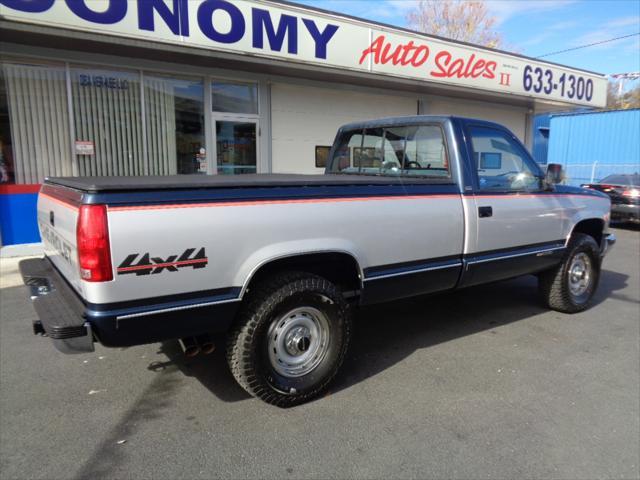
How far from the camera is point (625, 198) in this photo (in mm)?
11867

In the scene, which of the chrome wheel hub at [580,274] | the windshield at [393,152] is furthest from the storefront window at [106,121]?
the chrome wheel hub at [580,274]

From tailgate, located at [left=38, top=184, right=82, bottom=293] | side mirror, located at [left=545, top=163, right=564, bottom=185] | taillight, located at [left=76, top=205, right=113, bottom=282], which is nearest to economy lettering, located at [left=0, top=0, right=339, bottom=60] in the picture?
tailgate, located at [left=38, top=184, right=82, bottom=293]

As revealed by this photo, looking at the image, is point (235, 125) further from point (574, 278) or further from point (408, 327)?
point (574, 278)

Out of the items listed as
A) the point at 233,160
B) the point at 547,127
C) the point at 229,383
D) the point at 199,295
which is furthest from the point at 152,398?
the point at 547,127

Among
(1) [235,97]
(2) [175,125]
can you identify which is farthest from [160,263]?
(1) [235,97]

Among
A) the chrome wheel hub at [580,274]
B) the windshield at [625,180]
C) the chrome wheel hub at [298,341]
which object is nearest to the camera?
the chrome wheel hub at [298,341]

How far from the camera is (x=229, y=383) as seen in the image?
11.5 feet

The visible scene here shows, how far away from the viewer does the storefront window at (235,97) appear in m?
9.04

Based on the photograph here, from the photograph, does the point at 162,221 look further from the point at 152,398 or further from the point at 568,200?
the point at 568,200

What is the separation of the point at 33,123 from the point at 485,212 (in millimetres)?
7303

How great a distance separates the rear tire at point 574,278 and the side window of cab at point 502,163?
1011 mm

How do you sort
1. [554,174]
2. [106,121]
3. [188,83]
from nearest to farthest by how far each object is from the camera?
[554,174] → [106,121] → [188,83]

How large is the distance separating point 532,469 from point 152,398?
244 cm

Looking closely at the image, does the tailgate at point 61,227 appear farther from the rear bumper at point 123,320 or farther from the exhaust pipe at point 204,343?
the exhaust pipe at point 204,343
